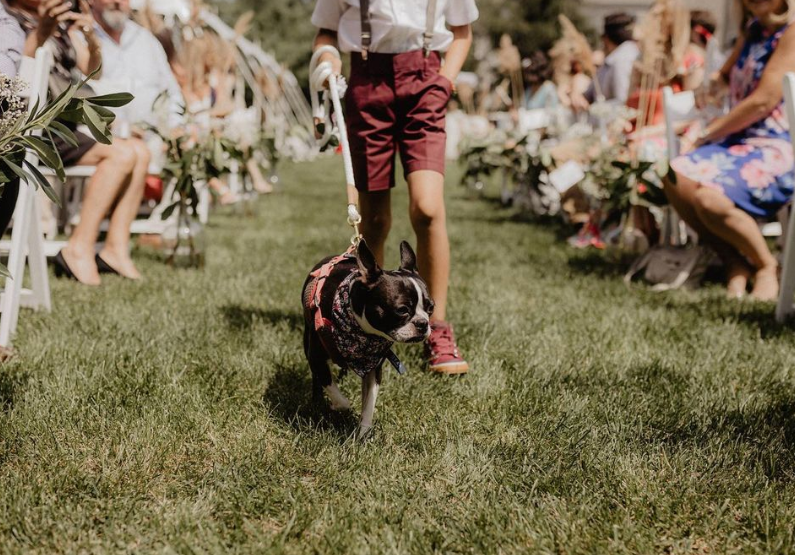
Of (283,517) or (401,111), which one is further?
(401,111)

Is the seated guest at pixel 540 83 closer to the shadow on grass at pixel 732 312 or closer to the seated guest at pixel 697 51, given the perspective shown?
the seated guest at pixel 697 51

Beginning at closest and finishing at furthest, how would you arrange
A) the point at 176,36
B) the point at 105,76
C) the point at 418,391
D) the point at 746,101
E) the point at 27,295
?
the point at 418,391 → the point at 27,295 → the point at 746,101 → the point at 105,76 → the point at 176,36

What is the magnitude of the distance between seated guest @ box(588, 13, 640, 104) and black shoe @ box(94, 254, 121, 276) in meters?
4.76

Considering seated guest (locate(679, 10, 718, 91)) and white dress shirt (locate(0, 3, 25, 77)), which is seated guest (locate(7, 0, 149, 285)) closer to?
white dress shirt (locate(0, 3, 25, 77))

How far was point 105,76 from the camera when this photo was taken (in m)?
5.68

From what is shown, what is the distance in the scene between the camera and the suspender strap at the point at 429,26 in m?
3.01

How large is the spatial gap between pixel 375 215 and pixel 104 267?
92.6 inches

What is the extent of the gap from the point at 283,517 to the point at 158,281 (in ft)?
10.0

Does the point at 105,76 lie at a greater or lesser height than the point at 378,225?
greater

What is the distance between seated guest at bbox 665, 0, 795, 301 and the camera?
4562 mm

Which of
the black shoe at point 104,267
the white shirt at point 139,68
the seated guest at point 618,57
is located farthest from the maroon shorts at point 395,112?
the seated guest at point 618,57

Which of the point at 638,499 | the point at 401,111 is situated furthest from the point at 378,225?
the point at 638,499

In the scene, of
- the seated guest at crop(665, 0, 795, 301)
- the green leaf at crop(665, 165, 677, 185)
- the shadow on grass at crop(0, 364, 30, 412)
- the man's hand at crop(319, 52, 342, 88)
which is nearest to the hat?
the seated guest at crop(665, 0, 795, 301)

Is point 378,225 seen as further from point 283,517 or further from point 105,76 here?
point 105,76
